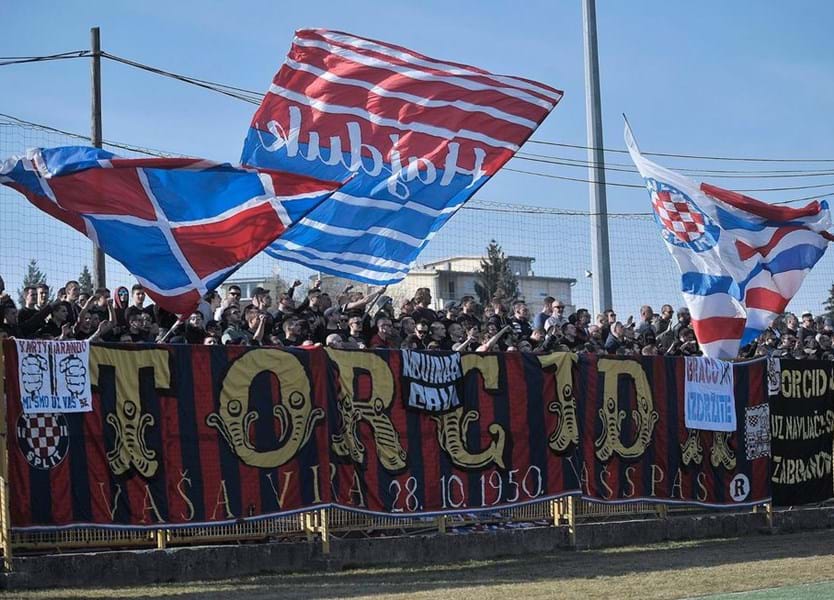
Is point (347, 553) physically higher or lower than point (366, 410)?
lower

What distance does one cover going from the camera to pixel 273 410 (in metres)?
14.6

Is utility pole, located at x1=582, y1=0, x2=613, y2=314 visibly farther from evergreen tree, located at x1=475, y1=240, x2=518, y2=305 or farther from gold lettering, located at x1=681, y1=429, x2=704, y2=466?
evergreen tree, located at x1=475, y1=240, x2=518, y2=305

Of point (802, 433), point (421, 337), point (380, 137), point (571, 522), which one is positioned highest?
point (380, 137)

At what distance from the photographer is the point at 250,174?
46.0 feet

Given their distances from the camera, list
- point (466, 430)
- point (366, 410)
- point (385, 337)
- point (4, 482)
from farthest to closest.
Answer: point (385, 337) < point (466, 430) < point (366, 410) < point (4, 482)

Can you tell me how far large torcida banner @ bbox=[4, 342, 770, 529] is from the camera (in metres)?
13.3

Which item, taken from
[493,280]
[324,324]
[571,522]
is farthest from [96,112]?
[493,280]

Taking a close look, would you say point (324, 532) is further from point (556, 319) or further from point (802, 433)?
point (802, 433)

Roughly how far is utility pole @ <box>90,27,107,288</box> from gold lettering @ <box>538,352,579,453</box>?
7630mm

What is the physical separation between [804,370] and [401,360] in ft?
25.7

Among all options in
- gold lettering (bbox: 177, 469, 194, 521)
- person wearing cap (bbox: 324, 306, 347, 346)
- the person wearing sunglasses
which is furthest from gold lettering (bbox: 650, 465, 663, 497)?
gold lettering (bbox: 177, 469, 194, 521)

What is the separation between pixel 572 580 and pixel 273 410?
3.70m

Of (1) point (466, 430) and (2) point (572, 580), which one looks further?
(1) point (466, 430)

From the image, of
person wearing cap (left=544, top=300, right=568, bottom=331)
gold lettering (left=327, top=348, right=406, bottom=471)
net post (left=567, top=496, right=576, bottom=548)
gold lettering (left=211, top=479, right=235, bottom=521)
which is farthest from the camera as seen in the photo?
person wearing cap (left=544, top=300, right=568, bottom=331)
